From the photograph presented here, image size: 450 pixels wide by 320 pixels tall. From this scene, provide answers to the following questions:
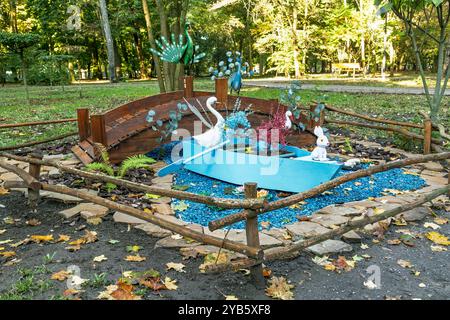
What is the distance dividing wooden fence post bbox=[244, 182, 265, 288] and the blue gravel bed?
0.98 meters

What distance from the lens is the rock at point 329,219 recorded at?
3795mm

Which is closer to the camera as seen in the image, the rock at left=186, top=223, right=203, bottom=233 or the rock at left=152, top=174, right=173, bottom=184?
the rock at left=186, top=223, right=203, bottom=233

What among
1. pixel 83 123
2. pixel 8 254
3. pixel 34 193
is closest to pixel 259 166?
pixel 34 193

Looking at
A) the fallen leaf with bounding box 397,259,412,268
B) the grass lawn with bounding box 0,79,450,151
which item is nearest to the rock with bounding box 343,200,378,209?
the fallen leaf with bounding box 397,259,412,268

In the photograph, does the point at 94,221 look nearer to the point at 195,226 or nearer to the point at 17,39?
the point at 195,226

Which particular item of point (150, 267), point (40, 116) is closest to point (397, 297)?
point (150, 267)

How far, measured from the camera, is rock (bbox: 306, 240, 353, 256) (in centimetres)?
330

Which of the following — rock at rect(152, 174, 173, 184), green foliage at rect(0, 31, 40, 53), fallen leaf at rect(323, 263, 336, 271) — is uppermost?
green foliage at rect(0, 31, 40, 53)

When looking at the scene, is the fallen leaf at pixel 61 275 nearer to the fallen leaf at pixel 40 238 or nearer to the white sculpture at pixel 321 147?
the fallen leaf at pixel 40 238

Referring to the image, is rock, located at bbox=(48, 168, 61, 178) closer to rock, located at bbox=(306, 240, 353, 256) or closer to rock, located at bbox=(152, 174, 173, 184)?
rock, located at bbox=(152, 174, 173, 184)

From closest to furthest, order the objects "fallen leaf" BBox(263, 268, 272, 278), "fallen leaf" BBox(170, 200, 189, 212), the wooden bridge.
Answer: "fallen leaf" BBox(263, 268, 272, 278) < "fallen leaf" BBox(170, 200, 189, 212) < the wooden bridge

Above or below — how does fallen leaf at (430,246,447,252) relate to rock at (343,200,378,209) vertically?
below

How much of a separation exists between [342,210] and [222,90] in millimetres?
2795

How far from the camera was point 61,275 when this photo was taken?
116 inches
